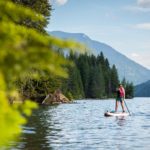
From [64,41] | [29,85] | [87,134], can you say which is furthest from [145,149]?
[29,85]

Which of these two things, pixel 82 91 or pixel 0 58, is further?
pixel 82 91

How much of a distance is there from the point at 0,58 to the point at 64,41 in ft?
1.67

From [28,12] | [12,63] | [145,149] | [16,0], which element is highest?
[16,0]

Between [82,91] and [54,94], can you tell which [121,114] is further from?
[82,91]

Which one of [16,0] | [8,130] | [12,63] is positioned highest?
[16,0]

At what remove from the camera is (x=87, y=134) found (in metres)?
26.4

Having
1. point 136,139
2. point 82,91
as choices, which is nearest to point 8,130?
point 136,139

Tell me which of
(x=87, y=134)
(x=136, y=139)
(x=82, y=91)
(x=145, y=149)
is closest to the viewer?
(x=145, y=149)

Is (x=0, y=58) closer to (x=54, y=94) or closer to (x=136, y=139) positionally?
(x=136, y=139)

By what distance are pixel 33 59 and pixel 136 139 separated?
20.6 meters

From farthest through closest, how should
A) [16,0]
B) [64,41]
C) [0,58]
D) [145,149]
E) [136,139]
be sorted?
[16,0] → [136,139] → [145,149] → [64,41] → [0,58]

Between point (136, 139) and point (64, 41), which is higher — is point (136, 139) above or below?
below

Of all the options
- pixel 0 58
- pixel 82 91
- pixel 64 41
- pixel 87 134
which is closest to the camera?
pixel 0 58

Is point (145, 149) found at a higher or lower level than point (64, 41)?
lower
